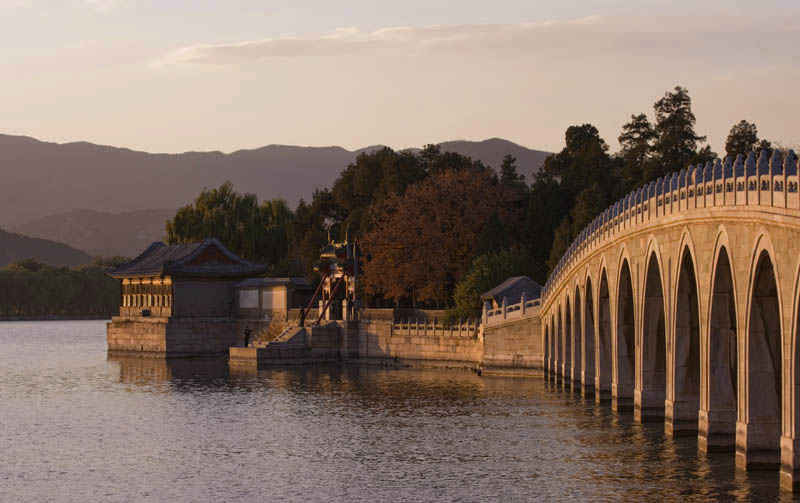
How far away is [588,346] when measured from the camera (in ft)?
212

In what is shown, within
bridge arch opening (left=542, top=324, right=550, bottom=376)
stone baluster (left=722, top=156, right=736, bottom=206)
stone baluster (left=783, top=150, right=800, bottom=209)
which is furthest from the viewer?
bridge arch opening (left=542, top=324, right=550, bottom=376)

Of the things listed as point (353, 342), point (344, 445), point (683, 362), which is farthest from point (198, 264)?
point (683, 362)

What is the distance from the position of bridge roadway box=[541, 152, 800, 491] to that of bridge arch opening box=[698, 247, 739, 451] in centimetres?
3

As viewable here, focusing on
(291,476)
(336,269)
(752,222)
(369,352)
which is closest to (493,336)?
(369,352)

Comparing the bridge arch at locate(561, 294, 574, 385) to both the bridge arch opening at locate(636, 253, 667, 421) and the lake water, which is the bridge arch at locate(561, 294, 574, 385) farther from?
the bridge arch opening at locate(636, 253, 667, 421)

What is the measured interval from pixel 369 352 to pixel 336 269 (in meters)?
8.62

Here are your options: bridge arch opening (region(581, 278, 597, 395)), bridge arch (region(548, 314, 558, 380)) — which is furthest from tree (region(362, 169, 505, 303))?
bridge arch opening (region(581, 278, 597, 395))

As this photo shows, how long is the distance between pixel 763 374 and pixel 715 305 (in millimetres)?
4783

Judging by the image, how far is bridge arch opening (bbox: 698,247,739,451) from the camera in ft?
132

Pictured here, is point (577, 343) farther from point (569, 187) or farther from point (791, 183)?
point (569, 187)

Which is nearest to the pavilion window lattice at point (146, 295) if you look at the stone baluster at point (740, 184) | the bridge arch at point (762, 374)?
the stone baluster at point (740, 184)

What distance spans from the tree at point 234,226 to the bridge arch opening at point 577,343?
2679 inches

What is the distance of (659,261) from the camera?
46.8 m

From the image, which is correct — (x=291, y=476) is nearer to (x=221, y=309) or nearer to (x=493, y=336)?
(x=493, y=336)
